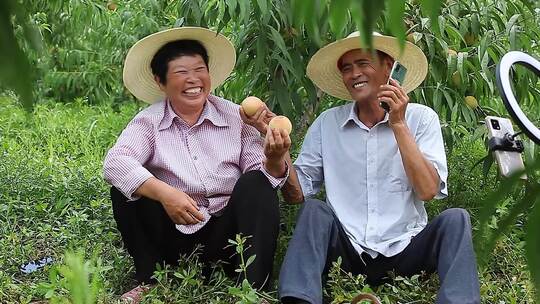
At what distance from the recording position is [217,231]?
274 centimetres

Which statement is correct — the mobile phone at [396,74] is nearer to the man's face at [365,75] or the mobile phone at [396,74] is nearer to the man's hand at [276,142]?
the man's face at [365,75]

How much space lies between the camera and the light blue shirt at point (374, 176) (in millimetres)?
2674

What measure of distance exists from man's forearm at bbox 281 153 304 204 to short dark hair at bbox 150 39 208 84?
420mm

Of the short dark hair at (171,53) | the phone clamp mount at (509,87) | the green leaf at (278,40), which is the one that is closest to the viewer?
the phone clamp mount at (509,87)

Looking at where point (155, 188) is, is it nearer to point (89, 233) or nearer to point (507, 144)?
point (89, 233)

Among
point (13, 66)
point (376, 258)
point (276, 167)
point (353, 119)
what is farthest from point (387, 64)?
point (13, 66)

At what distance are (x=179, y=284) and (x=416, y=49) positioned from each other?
3.12ft

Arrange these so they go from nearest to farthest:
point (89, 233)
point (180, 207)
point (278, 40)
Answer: point (180, 207) < point (278, 40) < point (89, 233)

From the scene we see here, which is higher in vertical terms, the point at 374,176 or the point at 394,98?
the point at 394,98

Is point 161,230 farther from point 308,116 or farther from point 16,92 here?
point 16,92

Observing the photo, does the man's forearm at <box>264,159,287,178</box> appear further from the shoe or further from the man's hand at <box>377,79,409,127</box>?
the shoe

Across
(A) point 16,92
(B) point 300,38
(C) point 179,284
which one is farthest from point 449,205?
(A) point 16,92

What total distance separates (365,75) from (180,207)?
623 millimetres

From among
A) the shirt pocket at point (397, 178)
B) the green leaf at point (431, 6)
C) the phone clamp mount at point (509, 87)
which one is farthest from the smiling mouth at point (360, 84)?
the green leaf at point (431, 6)
